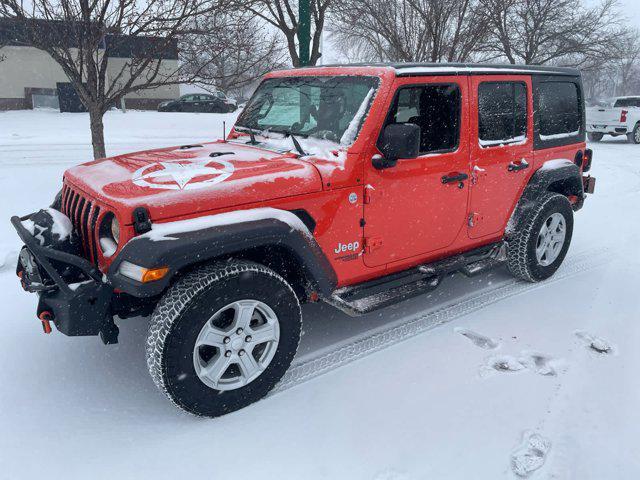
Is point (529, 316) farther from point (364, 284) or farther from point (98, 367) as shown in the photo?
point (98, 367)

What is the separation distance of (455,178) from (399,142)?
847 millimetres

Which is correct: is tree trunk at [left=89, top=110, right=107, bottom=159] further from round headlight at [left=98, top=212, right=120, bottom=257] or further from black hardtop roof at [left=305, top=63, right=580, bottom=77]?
round headlight at [left=98, top=212, right=120, bottom=257]

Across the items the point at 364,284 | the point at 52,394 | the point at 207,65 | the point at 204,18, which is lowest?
the point at 52,394

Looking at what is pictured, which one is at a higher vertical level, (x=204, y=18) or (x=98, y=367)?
(x=204, y=18)

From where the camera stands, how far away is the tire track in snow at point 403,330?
335cm

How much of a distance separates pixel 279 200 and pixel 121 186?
85 centimetres

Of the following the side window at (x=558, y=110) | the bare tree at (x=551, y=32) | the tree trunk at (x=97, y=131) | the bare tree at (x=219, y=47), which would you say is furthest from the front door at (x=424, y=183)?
the bare tree at (x=551, y=32)

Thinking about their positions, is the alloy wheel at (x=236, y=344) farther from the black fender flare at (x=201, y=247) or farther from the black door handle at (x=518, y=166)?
the black door handle at (x=518, y=166)

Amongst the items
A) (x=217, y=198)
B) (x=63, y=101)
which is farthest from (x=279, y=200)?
(x=63, y=101)

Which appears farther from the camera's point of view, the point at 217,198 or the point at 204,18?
the point at 204,18

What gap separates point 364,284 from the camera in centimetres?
355

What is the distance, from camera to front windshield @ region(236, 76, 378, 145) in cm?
340

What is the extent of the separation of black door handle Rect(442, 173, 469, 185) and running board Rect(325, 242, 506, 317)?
65 cm

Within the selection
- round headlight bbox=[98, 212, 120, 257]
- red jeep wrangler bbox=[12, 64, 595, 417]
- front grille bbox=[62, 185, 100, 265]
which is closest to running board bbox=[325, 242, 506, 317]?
red jeep wrangler bbox=[12, 64, 595, 417]
